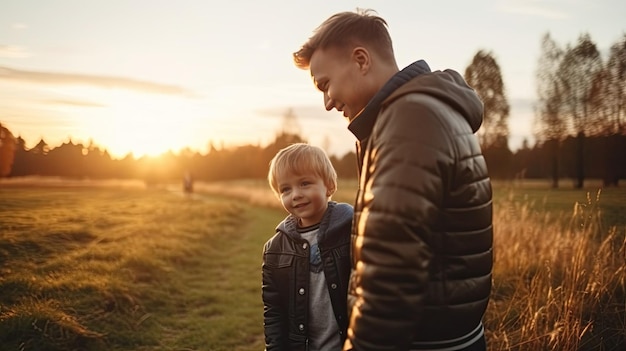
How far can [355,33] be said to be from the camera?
64.1 inches

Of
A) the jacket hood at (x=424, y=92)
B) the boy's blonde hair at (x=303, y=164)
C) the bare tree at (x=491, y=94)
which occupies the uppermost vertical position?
the bare tree at (x=491, y=94)

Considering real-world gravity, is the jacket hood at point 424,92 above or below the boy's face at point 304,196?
above

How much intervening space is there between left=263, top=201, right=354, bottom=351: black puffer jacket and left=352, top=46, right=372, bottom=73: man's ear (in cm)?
99

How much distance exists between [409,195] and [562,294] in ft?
11.8

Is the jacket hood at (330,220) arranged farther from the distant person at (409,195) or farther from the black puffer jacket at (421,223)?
the black puffer jacket at (421,223)

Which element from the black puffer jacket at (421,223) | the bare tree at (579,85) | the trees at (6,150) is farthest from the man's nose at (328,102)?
the bare tree at (579,85)

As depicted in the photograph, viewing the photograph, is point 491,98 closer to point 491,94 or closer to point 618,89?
point 491,94

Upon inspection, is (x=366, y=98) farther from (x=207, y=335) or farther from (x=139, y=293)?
(x=139, y=293)

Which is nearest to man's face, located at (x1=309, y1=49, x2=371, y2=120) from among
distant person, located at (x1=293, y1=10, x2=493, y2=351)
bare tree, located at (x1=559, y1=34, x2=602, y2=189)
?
distant person, located at (x1=293, y1=10, x2=493, y2=351)

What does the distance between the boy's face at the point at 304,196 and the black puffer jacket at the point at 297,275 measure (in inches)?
2.7

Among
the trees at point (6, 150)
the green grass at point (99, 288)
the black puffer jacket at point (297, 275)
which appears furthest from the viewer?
the trees at point (6, 150)

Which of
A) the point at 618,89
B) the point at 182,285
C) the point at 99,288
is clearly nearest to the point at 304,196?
the point at 99,288

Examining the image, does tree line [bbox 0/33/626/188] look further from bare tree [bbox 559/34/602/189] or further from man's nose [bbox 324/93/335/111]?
man's nose [bbox 324/93/335/111]

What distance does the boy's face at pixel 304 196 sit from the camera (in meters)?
2.50
